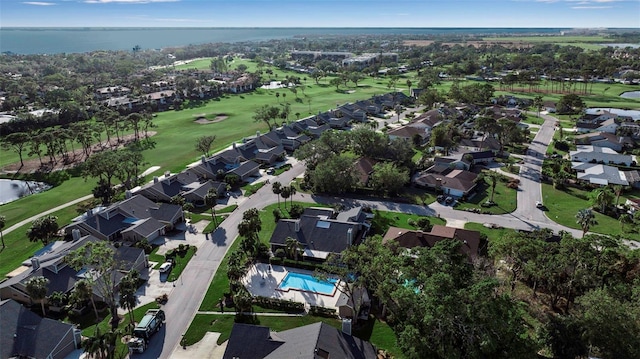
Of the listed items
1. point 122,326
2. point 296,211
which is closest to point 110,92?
point 296,211

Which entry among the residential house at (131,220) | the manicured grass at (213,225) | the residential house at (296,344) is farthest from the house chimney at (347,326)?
the residential house at (131,220)

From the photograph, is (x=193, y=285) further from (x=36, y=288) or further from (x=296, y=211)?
(x=296, y=211)

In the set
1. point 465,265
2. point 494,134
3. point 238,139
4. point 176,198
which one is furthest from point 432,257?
point 238,139

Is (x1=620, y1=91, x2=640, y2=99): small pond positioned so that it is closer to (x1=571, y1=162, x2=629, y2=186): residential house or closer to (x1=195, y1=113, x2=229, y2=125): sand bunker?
(x1=571, y1=162, x2=629, y2=186): residential house

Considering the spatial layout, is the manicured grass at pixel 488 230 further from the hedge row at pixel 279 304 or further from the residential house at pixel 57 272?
the residential house at pixel 57 272

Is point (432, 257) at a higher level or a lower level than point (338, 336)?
higher

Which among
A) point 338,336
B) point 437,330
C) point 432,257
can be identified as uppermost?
point 432,257

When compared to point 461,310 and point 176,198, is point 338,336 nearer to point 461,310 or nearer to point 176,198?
point 461,310
